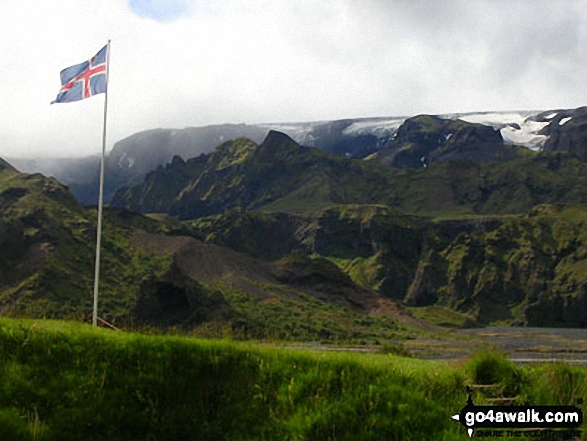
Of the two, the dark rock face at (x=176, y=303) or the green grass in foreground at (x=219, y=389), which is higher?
the green grass in foreground at (x=219, y=389)

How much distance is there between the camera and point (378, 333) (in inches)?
7746

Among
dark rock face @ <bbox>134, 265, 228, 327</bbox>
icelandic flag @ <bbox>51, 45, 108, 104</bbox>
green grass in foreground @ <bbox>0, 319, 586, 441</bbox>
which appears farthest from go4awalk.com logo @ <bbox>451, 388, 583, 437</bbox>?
dark rock face @ <bbox>134, 265, 228, 327</bbox>

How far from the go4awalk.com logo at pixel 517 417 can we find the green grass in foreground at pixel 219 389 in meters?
0.36

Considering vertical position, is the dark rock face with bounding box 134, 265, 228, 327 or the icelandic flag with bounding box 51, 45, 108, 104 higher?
the icelandic flag with bounding box 51, 45, 108, 104

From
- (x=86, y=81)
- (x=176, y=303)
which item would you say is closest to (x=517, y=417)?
(x=86, y=81)

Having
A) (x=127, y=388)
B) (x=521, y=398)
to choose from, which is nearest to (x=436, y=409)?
(x=521, y=398)

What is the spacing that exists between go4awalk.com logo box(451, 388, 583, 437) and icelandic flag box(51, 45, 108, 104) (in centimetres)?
2397

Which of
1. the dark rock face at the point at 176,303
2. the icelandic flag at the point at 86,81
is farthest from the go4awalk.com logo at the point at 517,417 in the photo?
the dark rock face at the point at 176,303

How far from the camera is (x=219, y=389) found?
48.9ft

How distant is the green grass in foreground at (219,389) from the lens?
13344mm

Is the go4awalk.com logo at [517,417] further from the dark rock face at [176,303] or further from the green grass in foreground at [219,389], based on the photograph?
the dark rock face at [176,303]

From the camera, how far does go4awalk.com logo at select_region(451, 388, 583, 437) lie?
13.4 meters

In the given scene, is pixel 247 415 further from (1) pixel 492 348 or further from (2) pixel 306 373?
(1) pixel 492 348

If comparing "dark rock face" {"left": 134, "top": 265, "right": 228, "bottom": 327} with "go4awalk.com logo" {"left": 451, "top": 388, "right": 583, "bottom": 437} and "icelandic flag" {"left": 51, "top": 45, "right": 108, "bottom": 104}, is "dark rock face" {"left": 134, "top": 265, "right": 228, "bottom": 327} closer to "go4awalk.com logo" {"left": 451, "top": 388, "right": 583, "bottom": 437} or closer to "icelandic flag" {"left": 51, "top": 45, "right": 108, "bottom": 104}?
"icelandic flag" {"left": 51, "top": 45, "right": 108, "bottom": 104}
